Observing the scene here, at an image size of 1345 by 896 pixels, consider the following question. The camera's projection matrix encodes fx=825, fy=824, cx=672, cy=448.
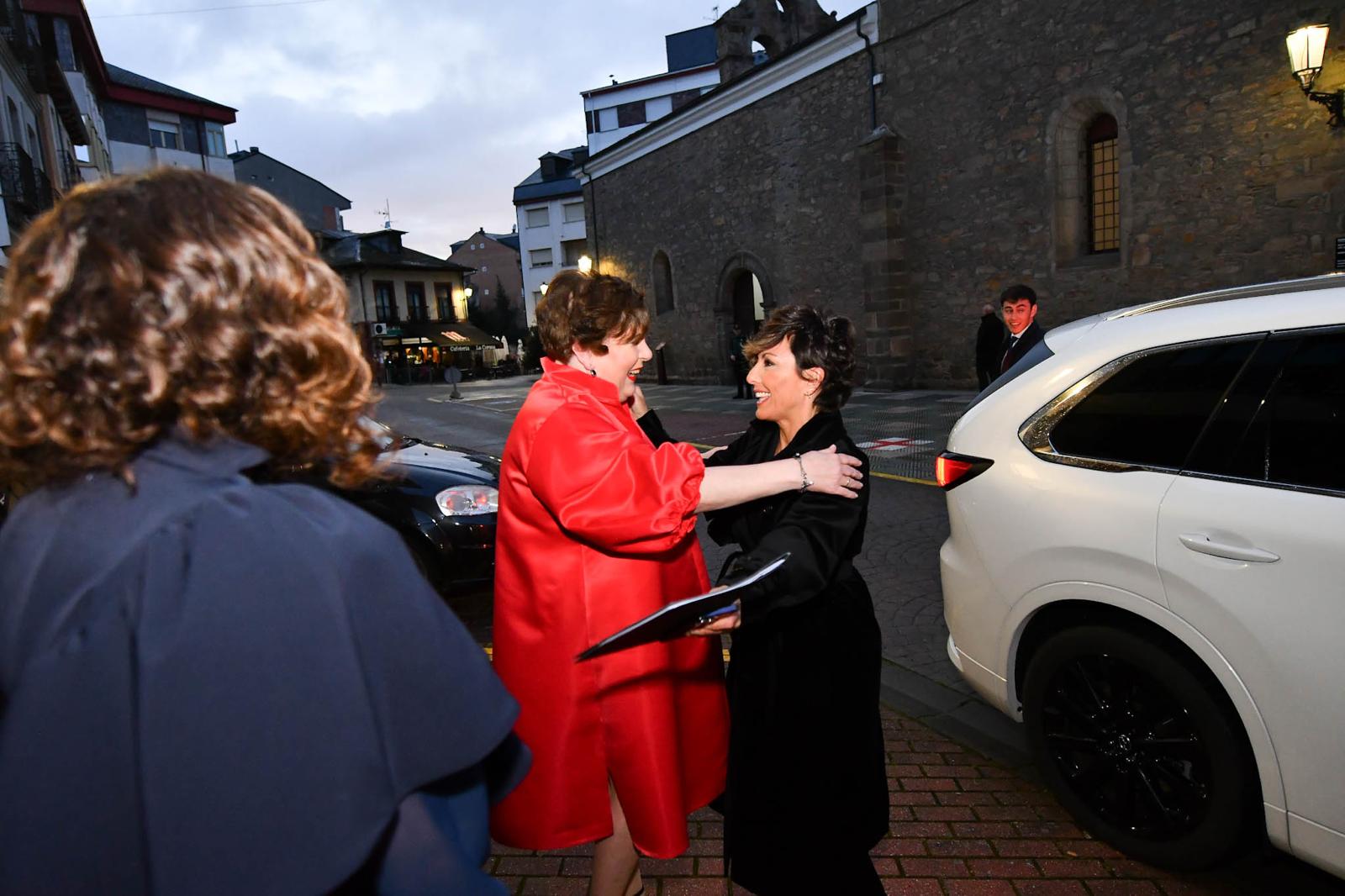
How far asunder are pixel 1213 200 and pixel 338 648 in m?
14.9

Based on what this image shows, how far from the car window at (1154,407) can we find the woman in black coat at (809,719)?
1.00 meters

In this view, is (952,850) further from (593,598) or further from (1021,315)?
(1021,315)

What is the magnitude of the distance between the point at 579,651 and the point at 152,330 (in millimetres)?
1310

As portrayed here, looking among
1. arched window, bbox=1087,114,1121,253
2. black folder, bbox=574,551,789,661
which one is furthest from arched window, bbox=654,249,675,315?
black folder, bbox=574,551,789,661

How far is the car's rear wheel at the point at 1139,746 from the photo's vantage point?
2316 millimetres

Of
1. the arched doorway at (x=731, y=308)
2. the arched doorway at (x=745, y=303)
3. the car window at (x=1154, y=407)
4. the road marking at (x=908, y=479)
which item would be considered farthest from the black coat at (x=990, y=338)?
the arched doorway at (x=745, y=303)

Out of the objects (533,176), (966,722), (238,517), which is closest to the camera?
(238,517)

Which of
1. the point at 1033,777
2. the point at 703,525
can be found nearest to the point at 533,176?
the point at 703,525

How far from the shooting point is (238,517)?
892mm

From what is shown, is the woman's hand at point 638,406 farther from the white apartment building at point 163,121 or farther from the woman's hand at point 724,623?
the white apartment building at point 163,121

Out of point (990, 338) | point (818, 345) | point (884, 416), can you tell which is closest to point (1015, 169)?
point (990, 338)

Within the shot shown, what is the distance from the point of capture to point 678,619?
5.36 feet

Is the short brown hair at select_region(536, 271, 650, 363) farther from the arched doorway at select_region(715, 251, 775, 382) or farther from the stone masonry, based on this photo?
the arched doorway at select_region(715, 251, 775, 382)

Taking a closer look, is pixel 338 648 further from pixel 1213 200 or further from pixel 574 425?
pixel 1213 200
